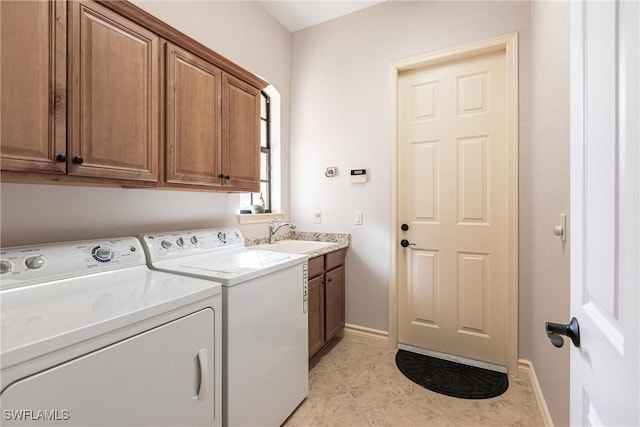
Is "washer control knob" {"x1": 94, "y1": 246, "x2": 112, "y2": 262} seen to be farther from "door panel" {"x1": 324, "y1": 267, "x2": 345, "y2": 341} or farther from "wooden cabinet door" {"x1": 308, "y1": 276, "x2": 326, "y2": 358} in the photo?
"door panel" {"x1": 324, "y1": 267, "x2": 345, "y2": 341}

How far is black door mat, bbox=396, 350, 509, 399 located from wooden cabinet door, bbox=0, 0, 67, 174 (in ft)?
7.82

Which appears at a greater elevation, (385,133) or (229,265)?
(385,133)

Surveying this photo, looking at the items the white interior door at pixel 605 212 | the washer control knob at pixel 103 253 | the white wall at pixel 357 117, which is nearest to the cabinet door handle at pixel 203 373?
the washer control knob at pixel 103 253

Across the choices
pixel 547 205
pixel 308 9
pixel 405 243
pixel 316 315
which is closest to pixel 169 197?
pixel 316 315

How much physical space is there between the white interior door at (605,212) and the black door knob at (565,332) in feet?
0.07

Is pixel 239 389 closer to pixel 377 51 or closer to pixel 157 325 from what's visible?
pixel 157 325

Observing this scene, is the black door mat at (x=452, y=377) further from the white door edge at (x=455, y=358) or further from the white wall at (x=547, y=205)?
the white wall at (x=547, y=205)

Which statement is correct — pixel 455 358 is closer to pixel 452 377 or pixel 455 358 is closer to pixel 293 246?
pixel 452 377

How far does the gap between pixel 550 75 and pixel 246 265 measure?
185cm

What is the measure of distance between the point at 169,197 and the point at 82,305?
997 millimetres

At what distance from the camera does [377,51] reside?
252cm

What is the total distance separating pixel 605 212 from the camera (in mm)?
545

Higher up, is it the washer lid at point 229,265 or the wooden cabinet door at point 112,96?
the wooden cabinet door at point 112,96

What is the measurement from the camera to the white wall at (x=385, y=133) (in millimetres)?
1458
